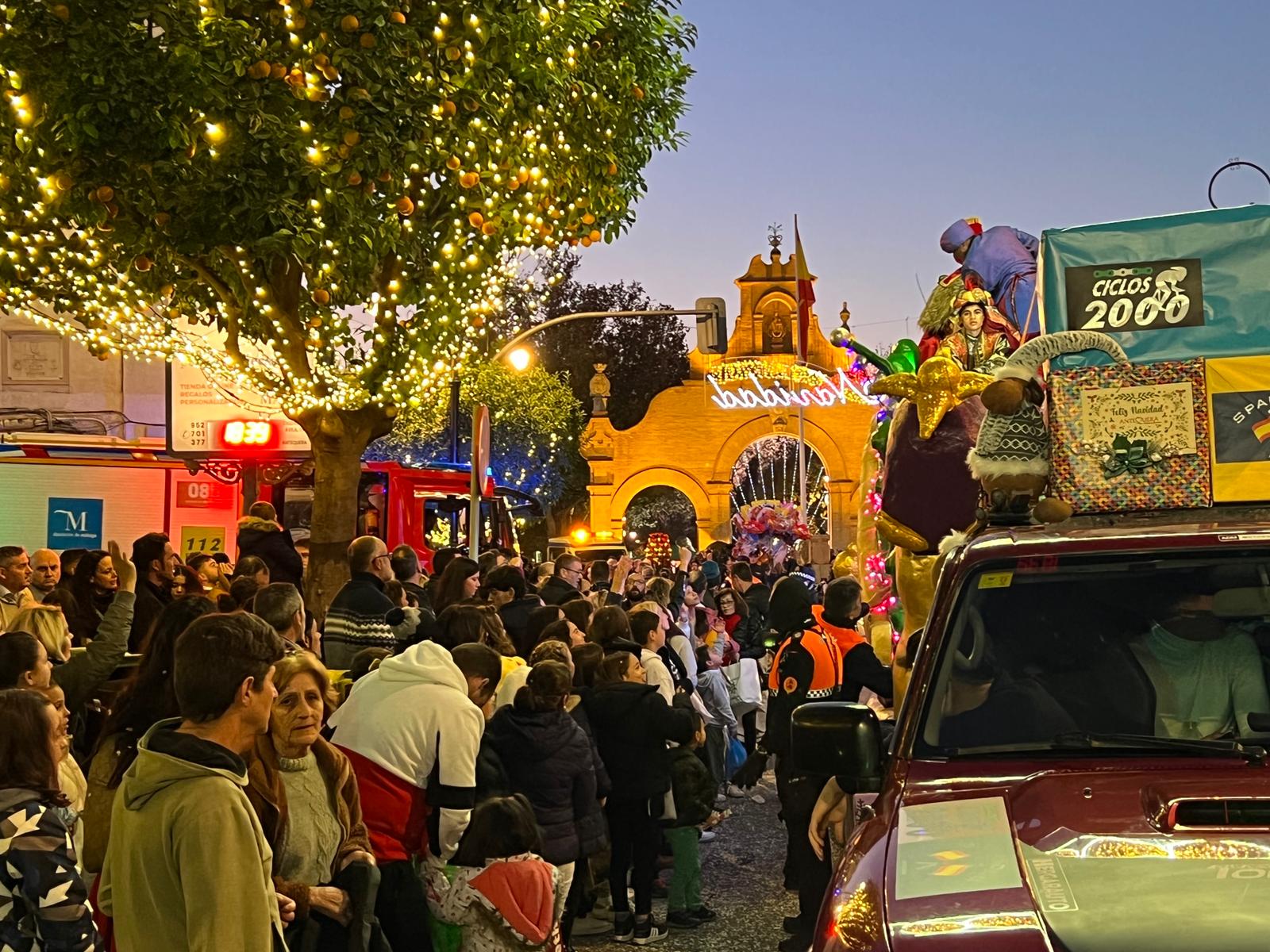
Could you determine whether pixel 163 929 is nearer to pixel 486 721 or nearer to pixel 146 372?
pixel 486 721

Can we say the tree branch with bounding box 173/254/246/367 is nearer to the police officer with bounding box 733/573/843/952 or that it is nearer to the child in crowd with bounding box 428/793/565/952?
the police officer with bounding box 733/573/843/952

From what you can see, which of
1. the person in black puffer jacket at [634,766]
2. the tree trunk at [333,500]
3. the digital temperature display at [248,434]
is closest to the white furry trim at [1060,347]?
the person in black puffer jacket at [634,766]

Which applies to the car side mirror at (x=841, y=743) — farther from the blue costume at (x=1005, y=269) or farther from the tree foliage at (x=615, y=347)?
the tree foliage at (x=615, y=347)

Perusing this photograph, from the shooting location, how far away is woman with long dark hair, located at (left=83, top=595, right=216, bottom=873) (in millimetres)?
5102

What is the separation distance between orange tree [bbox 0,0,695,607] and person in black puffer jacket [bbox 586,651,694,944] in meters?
4.96

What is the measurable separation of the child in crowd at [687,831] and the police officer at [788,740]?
17.2 inches

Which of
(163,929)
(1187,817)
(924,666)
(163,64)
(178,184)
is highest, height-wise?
(163,64)

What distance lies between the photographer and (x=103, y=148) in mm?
11766

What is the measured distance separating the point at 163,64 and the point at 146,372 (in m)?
22.3

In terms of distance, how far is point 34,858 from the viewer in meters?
4.05

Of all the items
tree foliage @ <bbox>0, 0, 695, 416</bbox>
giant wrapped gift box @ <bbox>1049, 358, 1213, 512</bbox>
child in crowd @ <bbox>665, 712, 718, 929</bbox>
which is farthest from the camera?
tree foliage @ <bbox>0, 0, 695, 416</bbox>

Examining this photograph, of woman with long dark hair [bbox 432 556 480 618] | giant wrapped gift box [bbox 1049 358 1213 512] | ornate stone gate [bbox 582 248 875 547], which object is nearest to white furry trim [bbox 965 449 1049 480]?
giant wrapped gift box [bbox 1049 358 1213 512]

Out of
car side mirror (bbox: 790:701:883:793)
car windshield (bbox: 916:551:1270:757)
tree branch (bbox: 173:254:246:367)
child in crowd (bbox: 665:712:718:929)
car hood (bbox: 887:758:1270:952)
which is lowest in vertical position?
child in crowd (bbox: 665:712:718:929)

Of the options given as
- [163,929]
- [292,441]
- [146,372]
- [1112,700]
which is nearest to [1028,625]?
[1112,700]
